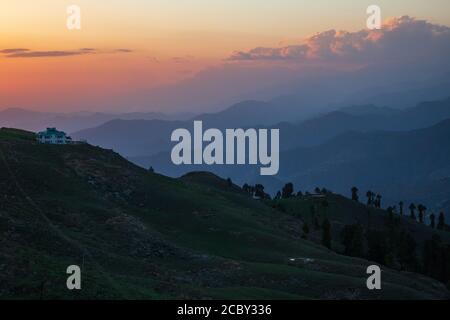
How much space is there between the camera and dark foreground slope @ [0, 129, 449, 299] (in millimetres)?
64000

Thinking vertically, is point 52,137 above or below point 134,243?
above

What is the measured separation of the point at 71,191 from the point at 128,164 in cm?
3566

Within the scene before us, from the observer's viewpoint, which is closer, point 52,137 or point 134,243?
point 134,243

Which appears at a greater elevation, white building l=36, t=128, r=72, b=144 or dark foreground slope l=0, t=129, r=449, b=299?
white building l=36, t=128, r=72, b=144

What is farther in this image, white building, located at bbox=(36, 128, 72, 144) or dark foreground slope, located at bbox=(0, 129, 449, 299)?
white building, located at bbox=(36, 128, 72, 144)

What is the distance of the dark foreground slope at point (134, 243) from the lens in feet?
210

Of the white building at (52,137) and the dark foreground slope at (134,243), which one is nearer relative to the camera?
the dark foreground slope at (134,243)

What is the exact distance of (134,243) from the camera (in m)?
89.8

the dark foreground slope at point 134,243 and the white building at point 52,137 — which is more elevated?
the white building at point 52,137
